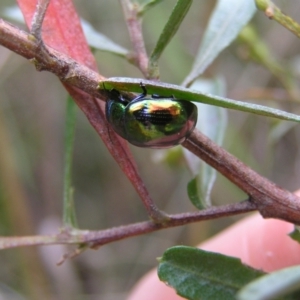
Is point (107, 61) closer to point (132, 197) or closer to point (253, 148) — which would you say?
point (132, 197)

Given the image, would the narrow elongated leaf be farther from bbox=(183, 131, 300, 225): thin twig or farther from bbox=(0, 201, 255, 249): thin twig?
bbox=(0, 201, 255, 249): thin twig

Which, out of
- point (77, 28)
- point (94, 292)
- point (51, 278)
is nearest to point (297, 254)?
point (77, 28)

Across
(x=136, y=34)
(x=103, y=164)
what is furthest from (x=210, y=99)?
(x=103, y=164)

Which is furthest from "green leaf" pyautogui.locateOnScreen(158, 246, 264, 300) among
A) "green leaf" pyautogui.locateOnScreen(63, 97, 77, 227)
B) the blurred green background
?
the blurred green background

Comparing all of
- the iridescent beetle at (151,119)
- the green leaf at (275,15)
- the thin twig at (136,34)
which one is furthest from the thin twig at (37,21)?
the green leaf at (275,15)

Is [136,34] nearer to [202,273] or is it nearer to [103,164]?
[202,273]

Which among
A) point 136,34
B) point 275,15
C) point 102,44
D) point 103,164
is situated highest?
point 275,15

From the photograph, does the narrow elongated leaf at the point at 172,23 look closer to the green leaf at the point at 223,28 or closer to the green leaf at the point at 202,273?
the green leaf at the point at 223,28
